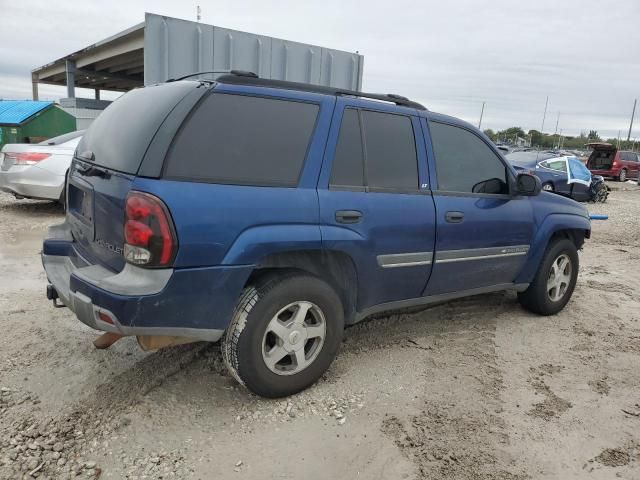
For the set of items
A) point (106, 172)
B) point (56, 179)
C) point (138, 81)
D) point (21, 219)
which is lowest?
point (21, 219)

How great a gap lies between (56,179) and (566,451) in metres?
7.85

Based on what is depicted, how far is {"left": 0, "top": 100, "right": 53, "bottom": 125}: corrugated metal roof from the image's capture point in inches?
645

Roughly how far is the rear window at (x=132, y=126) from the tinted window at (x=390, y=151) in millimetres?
1192

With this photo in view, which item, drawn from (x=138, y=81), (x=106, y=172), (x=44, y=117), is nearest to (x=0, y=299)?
(x=106, y=172)

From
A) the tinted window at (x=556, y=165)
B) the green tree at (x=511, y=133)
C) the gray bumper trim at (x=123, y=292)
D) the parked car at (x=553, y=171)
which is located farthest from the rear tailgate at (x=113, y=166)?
the green tree at (x=511, y=133)

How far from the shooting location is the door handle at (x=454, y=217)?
363cm

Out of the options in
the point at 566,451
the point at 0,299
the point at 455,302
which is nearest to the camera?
the point at 566,451

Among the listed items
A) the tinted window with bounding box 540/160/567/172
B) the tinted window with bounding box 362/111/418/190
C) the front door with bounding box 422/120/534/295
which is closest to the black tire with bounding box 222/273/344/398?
the tinted window with bounding box 362/111/418/190

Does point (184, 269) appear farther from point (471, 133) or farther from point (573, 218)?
point (573, 218)

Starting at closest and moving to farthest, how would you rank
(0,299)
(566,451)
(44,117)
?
1. (566,451)
2. (0,299)
3. (44,117)

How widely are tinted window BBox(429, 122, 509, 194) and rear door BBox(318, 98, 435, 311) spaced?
0.66ft

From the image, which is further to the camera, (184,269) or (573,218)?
(573,218)

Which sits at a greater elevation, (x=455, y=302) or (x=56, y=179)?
(x=56, y=179)

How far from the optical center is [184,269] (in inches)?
100
